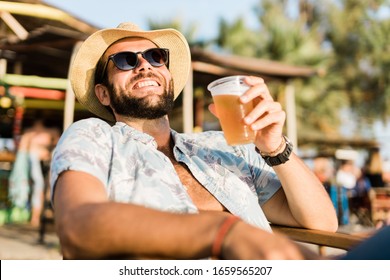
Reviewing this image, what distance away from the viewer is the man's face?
6.56 ft

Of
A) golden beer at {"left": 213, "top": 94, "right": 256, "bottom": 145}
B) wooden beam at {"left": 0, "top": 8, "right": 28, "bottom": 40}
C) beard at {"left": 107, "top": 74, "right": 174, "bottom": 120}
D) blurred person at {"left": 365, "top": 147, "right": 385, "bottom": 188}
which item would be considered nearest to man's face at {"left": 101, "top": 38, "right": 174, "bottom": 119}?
beard at {"left": 107, "top": 74, "right": 174, "bottom": 120}

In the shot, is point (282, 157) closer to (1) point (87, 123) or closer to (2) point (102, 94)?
(1) point (87, 123)

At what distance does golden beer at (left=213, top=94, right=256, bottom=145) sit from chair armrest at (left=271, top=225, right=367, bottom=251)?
0.52 m

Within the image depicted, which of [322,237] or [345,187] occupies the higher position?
[322,237]

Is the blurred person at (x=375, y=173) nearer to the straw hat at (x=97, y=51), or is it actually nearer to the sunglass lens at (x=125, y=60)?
the straw hat at (x=97, y=51)

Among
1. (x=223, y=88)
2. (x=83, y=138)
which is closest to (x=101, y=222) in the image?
(x=83, y=138)

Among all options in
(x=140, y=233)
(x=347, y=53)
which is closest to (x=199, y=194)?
(x=140, y=233)

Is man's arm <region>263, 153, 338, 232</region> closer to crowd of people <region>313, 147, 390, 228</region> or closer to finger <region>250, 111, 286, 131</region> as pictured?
finger <region>250, 111, 286, 131</region>

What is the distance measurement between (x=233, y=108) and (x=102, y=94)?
85cm

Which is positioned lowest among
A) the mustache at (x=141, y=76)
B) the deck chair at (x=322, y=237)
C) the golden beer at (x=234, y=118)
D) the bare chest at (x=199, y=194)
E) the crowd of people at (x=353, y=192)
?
the crowd of people at (x=353, y=192)

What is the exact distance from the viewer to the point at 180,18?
51.5 ft

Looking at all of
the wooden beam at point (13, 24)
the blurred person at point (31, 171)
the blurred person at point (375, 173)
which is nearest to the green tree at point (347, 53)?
the blurred person at point (375, 173)

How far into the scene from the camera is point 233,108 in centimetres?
163

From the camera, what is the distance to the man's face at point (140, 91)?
2.00m
